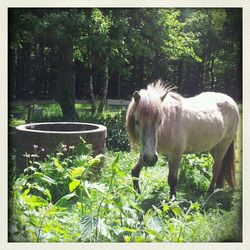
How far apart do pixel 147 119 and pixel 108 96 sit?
0.78 metres

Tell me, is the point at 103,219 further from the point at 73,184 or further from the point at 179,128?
the point at 179,128

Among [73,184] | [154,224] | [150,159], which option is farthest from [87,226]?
[150,159]

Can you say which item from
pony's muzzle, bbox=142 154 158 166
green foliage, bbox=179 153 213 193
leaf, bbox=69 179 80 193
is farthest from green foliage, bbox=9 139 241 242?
green foliage, bbox=179 153 213 193

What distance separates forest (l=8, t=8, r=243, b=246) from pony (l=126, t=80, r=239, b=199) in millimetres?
157

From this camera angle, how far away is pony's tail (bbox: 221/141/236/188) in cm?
488

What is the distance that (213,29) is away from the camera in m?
4.04

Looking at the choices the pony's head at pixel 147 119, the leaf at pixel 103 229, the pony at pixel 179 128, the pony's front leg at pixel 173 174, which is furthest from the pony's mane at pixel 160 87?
the leaf at pixel 103 229

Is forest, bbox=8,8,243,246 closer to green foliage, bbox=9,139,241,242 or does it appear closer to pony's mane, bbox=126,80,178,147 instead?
green foliage, bbox=9,139,241,242

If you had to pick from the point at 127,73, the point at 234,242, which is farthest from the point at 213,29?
the point at 234,242

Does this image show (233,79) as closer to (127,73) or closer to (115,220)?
(127,73)

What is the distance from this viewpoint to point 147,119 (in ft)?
12.3

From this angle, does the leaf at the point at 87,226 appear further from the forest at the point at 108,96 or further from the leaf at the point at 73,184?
the leaf at the point at 73,184

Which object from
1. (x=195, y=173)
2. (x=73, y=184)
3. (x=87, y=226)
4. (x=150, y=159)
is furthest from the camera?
(x=195, y=173)

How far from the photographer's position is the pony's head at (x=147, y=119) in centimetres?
368
